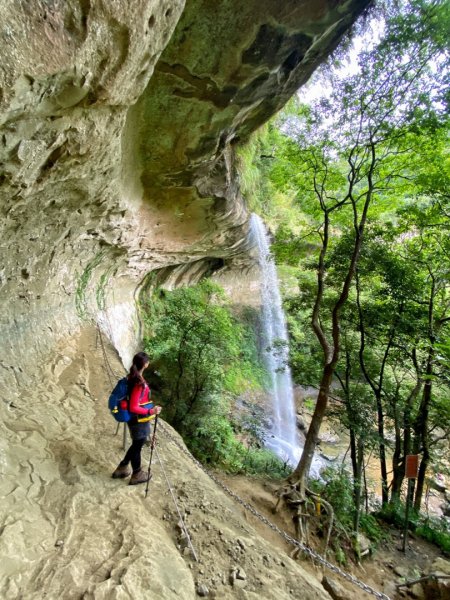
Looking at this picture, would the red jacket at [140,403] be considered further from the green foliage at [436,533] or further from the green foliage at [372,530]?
the green foliage at [436,533]

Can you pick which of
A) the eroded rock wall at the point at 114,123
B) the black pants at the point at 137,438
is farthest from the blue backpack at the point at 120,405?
the eroded rock wall at the point at 114,123

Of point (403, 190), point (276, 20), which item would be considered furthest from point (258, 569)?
point (403, 190)

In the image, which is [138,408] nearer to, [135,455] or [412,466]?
[135,455]

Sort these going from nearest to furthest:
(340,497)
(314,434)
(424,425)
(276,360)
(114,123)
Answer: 1. (114,123)
2. (314,434)
3. (340,497)
4. (424,425)
5. (276,360)

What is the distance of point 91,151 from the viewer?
4.25 meters

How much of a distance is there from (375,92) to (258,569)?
29.9 ft

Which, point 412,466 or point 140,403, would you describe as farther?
point 412,466

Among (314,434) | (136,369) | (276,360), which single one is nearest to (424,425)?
(314,434)

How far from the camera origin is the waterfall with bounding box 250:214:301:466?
14.4 metres

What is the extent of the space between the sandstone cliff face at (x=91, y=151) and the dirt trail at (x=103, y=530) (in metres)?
0.03

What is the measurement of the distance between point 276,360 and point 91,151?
13.3 metres

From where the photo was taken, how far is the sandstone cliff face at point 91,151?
2.68 m

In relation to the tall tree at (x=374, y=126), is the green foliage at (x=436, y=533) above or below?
below

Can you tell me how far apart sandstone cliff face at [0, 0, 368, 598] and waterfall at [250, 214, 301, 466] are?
593 cm
